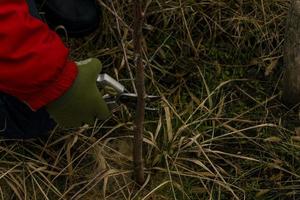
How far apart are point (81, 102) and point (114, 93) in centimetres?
11

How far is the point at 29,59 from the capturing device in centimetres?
128

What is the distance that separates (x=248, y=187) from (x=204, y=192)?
13cm

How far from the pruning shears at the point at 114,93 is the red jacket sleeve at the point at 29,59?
4.6 inches

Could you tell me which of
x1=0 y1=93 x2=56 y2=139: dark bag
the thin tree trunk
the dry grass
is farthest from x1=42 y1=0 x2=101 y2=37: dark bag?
the thin tree trunk

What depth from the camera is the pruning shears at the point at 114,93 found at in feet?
4.72

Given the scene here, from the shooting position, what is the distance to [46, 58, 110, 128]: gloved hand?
139 centimetres

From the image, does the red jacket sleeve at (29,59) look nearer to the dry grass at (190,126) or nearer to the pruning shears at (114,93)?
the pruning shears at (114,93)

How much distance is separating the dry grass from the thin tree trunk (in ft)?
0.24

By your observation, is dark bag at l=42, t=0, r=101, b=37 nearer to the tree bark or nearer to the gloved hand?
the gloved hand

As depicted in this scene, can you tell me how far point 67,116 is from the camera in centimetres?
145

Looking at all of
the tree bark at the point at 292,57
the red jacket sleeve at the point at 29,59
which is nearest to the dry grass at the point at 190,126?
the tree bark at the point at 292,57

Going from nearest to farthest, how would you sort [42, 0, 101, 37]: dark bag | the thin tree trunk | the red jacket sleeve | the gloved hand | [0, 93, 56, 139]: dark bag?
the thin tree trunk
the red jacket sleeve
the gloved hand
[0, 93, 56, 139]: dark bag
[42, 0, 101, 37]: dark bag

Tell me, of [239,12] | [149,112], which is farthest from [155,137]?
[239,12]

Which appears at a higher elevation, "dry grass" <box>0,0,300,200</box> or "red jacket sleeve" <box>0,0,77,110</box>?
"red jacket sleeve" <box>0,0,77,110</box>
